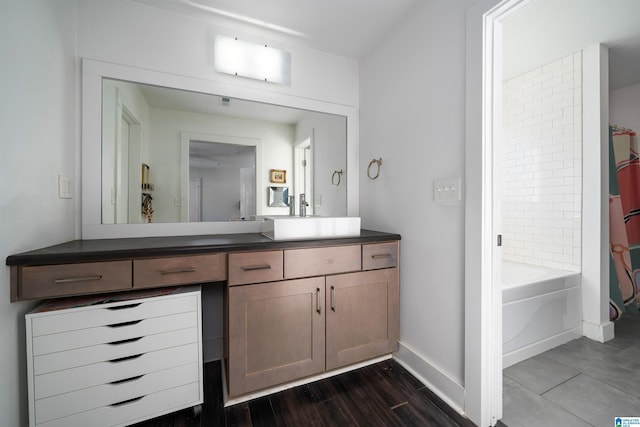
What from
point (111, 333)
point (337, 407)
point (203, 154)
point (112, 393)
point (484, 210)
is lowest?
point (337, 407)

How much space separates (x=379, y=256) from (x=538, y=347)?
139 cm

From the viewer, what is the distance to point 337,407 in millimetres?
Result: 1382

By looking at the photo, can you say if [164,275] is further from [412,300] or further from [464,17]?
[464,17]

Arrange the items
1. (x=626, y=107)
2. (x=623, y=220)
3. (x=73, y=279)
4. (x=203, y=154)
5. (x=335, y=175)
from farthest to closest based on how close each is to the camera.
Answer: (x=626, y=107) → (x=623, y=220) → (x=335, y=175) → (x=203, y=154) → (x=73, y=279)

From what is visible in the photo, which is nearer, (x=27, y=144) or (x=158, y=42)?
(x=27, y=144)

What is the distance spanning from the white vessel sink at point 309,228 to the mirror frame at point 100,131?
47 centimetres

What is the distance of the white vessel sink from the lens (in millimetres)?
1529

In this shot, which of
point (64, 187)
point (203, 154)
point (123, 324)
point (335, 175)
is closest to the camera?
point (123, 324)

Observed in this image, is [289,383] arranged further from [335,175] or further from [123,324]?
[335,175]

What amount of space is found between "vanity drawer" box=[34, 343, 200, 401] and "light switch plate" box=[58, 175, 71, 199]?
2.77 ft

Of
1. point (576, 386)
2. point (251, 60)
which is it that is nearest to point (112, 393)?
point (251, 60)

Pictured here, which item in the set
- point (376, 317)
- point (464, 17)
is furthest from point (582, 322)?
point (464, 17)

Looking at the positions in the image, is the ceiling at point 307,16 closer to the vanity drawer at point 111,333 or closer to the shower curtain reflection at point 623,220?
the vanity drawer at point 111,333

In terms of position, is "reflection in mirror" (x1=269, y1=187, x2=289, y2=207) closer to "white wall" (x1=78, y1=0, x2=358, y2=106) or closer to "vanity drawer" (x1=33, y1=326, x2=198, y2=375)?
"white wall" (x1=78, y1=0, x2=358, y2=106)
